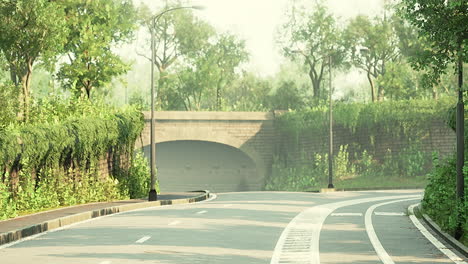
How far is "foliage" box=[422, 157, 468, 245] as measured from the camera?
1931 cm

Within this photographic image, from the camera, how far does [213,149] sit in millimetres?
79188

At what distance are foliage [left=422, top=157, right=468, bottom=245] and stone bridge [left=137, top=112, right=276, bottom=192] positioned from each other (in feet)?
146

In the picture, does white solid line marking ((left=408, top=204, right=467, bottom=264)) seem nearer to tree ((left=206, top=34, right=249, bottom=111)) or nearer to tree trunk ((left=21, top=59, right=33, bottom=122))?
tree trunk ((left=21, top=59, right=33, bottom=122))

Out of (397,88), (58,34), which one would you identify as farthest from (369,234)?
(397,88)

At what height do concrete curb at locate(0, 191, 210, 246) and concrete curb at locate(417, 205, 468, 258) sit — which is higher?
concrete curb at locate(0, 191, 210, 246)

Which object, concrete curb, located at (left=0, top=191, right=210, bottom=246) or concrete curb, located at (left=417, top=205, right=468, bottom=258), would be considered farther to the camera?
concrete curb, located at (left=0, top=191, right=210, bottom=246)

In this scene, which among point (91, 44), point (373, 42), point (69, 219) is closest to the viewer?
point (69, 219)

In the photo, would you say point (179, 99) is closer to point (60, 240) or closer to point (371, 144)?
point (371, 144)

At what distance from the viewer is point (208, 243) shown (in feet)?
59.6

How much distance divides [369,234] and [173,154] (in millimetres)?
59808

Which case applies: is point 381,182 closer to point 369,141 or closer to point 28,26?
point 369,141

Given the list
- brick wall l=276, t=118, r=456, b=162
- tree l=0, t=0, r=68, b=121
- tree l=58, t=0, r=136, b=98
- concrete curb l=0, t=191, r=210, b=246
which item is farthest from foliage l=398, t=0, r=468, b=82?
brick wall l=276, t=118, r=456, b=162

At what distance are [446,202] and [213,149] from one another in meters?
57.6

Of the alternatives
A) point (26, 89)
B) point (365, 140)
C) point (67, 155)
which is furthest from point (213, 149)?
point (67, 155)
